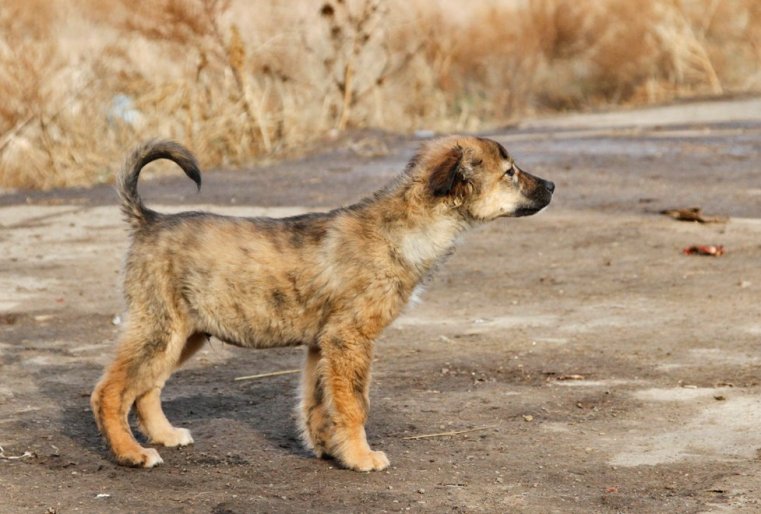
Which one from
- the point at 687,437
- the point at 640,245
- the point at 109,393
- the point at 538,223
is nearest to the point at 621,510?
the point at 687,437

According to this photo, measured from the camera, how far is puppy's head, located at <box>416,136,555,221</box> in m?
6.39

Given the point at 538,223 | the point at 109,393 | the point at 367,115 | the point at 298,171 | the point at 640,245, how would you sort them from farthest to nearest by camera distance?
the point at 367,115 < the point at 298,171 < the point at 538,223 < the point at 640,245 < the point at 109,393

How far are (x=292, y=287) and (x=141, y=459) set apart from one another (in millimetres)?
1014

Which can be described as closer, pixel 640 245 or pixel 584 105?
pixel 640 245

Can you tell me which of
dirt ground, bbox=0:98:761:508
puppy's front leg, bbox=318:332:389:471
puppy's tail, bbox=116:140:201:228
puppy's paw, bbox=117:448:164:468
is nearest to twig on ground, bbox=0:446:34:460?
dirt ground, bbox=0:98:761:508

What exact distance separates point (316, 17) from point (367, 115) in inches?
74.5

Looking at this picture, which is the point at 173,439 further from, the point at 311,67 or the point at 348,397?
the point at 311,67

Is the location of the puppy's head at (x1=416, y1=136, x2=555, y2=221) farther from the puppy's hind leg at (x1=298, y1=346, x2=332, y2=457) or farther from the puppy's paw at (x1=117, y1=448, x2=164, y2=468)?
the puppy's paw at (x1=117, y1=448, x2=164, y2=468)

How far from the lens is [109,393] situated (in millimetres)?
6082

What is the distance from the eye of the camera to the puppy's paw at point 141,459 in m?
6.00

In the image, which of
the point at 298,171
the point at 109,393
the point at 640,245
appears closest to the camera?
the point at 109,393

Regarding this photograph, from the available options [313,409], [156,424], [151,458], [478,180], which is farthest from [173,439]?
[478,180]

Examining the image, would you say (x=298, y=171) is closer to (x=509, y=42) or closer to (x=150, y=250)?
(x=150, y=250)

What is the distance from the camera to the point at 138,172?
251 inches
